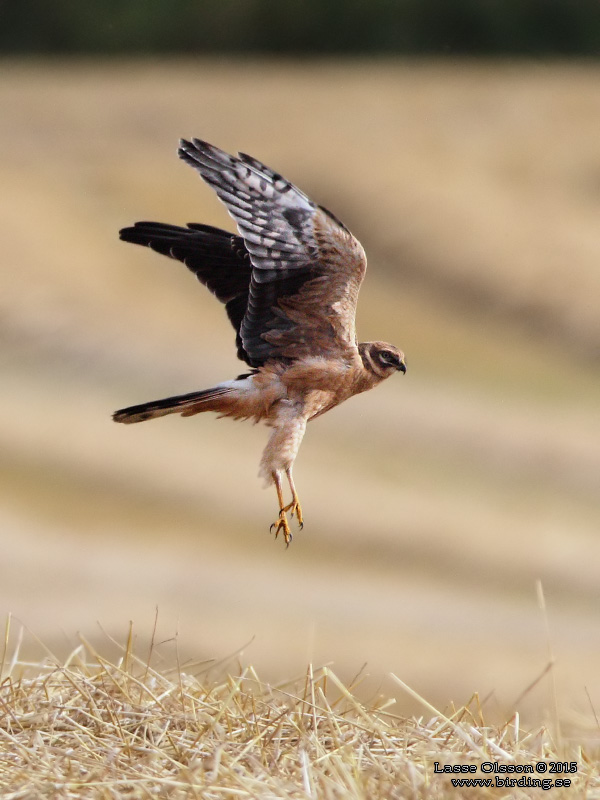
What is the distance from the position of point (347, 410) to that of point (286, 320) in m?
12.9

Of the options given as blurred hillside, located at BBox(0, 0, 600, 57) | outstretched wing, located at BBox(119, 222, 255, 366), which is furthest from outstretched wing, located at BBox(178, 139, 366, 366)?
blurred hillside, located at BBox(0, 0, 600, 57)

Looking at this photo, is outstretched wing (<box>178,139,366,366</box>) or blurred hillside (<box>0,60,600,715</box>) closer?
outstretched wing (<box>178,139,366,366</box>)

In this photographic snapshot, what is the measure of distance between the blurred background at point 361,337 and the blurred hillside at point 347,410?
47 millimetres

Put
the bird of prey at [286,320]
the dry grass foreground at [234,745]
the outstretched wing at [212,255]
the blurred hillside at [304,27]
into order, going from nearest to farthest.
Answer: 1. the dry grass foreground at [234,745]
2. the bird of prey at [286,320]
3. the outstretched wing at [212,255]
4. the blurred hillside at [304,27]

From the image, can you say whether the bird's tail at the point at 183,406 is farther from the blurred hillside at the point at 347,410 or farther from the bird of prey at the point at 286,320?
the blurred hillside at the point at 347,410

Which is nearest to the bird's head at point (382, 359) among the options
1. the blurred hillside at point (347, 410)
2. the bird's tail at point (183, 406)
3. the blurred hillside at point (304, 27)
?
the bird's tail at point (183, 406)

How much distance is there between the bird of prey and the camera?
11.3ft

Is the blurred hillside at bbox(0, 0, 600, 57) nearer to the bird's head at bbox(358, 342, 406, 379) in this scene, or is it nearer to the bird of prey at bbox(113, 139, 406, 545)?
the bird of prey at bbox(113, 139, 406, 545)

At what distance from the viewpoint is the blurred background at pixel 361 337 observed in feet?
39.1

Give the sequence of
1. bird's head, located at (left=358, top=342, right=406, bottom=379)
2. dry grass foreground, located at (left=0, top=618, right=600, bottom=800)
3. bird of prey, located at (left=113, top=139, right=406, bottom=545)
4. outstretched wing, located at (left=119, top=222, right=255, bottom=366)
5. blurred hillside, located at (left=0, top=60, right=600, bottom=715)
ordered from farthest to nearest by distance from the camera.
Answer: blurred hillside, located at (left=0, top=60, right=600, bottom=715), outstretched wing, located at (left=119, top=222, right=255, bottom=366), bird's head, located at (left=358, top=342, right=406, bottom=379), bird of prey, located at (left=113, top=139, right=406, bottom=545), dry grass foreground, located at (left=0, top=618, right=600, bottom=800)

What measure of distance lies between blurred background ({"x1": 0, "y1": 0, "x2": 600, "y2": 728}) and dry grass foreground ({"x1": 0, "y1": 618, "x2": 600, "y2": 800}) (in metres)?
0.76

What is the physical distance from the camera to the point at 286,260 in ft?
11.5

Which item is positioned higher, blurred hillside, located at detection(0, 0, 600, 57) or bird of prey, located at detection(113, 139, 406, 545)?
blurred hillside, located at detection(0, 0, 600, 57)

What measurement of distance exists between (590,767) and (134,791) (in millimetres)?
1433
